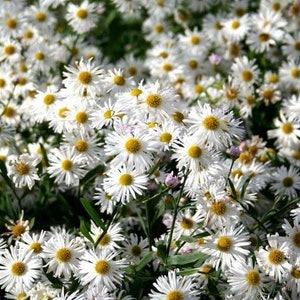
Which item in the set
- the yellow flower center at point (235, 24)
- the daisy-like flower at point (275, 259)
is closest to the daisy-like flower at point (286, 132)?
the yellow flower center at point (235, 24)

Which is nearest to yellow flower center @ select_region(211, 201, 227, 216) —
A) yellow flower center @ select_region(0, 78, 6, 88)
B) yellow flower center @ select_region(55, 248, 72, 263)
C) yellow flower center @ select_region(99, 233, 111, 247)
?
yellow flower center @ select_region(99, 233, 111, 247)

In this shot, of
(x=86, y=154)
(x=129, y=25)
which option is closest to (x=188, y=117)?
(x=86, y=154)

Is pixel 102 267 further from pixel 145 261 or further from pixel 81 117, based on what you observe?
pixel 81 117

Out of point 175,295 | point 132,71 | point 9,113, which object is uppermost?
point 132,71

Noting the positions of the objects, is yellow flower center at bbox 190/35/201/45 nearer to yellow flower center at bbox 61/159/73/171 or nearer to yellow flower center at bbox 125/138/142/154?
yellow flower center at bbox 61/159/73/171

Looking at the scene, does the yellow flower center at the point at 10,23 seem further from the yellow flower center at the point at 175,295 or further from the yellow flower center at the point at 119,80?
the yellow flower center at the point at 175,295

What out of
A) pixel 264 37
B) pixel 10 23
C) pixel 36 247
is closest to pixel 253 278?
pixel 36 247

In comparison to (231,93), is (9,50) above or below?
above
